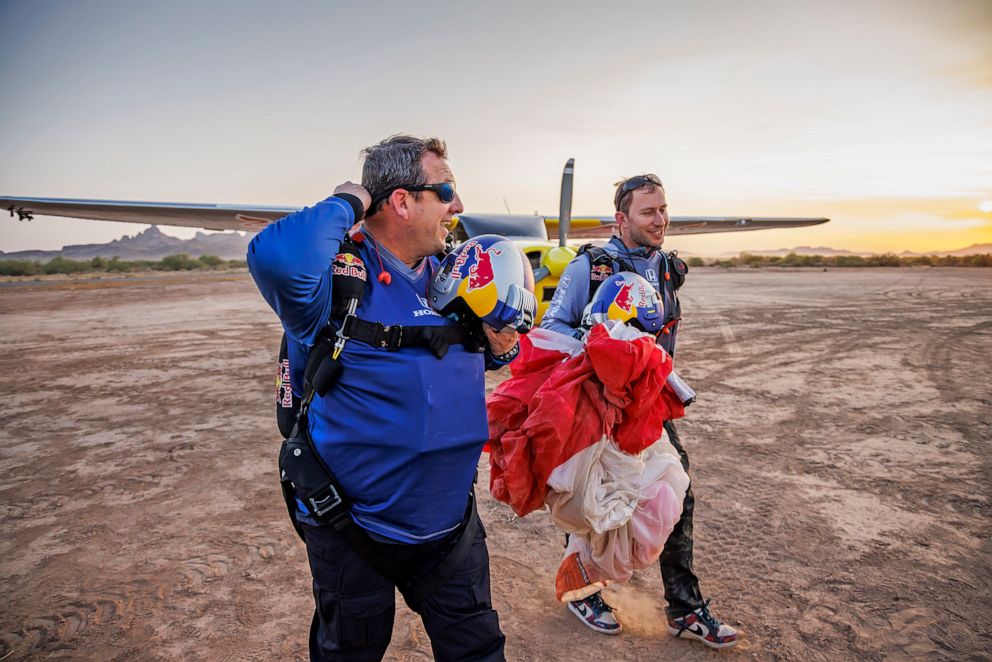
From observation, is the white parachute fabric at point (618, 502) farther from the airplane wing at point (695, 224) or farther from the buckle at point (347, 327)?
the airplane wing at point (695, 224)

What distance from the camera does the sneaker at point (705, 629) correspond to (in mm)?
2688

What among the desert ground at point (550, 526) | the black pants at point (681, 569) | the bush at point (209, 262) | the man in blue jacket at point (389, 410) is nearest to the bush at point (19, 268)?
the bush at point (209, 262)

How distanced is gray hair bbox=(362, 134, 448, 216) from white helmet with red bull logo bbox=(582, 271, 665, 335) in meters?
1.16

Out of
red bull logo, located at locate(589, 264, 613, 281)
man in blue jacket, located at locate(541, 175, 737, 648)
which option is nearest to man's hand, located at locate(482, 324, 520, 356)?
man in blue jacket, located at locate(541, 175, 737, 648)

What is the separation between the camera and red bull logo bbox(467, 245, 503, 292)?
5.63 feet

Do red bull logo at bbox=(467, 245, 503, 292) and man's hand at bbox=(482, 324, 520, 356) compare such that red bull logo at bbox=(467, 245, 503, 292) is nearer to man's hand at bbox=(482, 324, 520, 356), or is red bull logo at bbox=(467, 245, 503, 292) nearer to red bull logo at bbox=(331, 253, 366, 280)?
man's hand at bbox=(482, 324, 520, 356)

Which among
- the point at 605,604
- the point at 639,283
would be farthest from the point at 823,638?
the point at 639,283

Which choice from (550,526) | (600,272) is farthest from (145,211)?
(600,272)

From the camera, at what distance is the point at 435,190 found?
1767mm

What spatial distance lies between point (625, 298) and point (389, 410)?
1399 mm

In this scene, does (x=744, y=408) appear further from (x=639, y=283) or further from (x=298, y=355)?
(x=298, y=355)

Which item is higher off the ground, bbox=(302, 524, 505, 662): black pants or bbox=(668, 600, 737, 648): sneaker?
bbox=(302, 524, 505, 662): black pants

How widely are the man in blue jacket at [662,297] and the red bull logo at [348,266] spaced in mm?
1392

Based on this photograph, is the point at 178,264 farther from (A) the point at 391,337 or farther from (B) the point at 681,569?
(A) the point at 391,337
